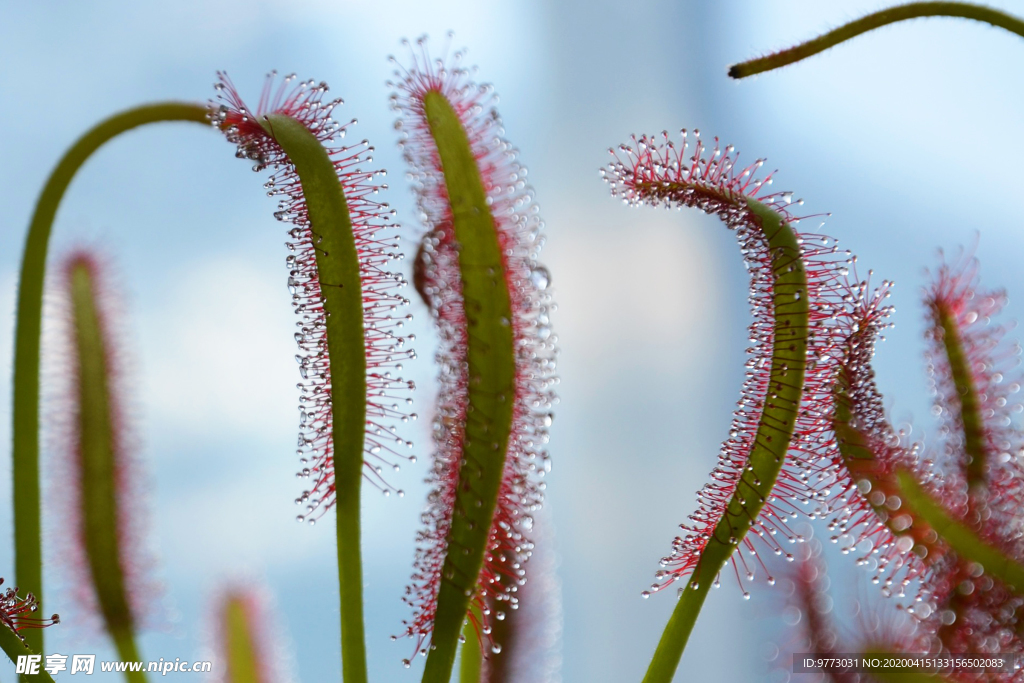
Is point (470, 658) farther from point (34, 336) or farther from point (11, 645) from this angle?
Answer: point (34, 336)

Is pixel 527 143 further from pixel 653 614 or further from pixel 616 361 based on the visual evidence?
pixel 653 614

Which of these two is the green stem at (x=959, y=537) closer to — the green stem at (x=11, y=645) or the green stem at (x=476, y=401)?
the green stem at (x=476, y=401)

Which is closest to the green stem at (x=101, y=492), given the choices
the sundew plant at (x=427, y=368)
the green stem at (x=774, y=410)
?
the sundew plant at (x=427, y=368)

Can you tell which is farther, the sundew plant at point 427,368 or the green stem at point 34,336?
the green stem at point 34,336

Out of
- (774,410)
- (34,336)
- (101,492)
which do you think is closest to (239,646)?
(101,492)

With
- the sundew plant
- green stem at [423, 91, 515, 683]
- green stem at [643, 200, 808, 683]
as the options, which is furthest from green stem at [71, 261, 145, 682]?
green stem at [643, 200, 808, 683]

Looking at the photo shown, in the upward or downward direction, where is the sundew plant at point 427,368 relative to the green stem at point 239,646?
upward

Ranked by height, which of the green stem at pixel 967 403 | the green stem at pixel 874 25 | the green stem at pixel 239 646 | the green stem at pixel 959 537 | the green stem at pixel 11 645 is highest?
the green stem at pixel 874 25
